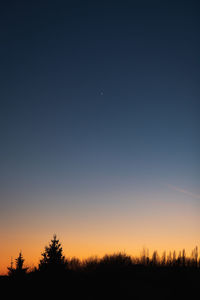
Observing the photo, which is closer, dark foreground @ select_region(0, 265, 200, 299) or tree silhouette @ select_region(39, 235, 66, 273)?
dark foreground @ select_region(0, 265, 200, 299)

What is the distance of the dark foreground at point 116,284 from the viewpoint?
49.4ft

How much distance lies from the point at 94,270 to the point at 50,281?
10.8 ft

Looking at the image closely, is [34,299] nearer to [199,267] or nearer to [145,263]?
[145,263]

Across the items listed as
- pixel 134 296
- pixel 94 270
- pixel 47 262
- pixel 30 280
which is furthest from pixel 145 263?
pixel 47 262

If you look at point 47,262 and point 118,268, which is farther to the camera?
point 47,262

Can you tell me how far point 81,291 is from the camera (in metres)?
17.3

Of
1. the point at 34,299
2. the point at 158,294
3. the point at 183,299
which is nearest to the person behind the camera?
the point at 183,299

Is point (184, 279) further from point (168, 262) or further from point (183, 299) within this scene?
point (168, 262)

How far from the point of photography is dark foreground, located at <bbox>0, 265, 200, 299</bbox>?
49.4 ft

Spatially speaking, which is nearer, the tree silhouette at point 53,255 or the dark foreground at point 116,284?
the dark foreground at point 116,284

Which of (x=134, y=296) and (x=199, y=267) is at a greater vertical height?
(x=199, y=267)

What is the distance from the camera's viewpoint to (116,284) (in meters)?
16.9

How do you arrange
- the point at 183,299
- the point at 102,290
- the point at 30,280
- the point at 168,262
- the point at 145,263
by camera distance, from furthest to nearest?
the point at 30,280
the point at 145,263
the point at 168,262
the point at 102,290
the point at 183,299

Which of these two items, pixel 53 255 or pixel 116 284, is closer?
pixel 116 284
